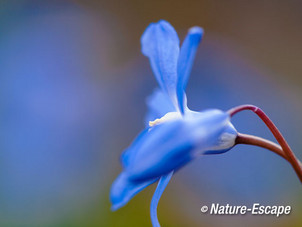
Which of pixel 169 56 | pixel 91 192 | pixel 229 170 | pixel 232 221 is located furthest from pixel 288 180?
pixel 169 56

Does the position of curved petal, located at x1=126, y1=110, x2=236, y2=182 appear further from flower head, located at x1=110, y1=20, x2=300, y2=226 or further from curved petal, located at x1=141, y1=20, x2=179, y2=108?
curved petal, located at x1=141, y1=20, x2=179, y2=108

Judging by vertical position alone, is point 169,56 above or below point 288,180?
above

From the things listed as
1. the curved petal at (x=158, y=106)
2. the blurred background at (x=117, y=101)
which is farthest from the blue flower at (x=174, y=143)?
the blurred background at (x=117, y=101)

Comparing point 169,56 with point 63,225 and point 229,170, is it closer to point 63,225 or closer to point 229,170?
point 63,225

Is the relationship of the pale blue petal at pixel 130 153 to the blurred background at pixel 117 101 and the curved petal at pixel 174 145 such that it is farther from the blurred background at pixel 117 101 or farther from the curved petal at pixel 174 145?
the blurred background at pixel 117 101

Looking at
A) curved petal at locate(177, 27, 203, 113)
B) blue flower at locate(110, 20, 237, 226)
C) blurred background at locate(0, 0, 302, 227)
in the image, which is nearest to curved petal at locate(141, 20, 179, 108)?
blue flower at locate(110, 20, 237, 226)

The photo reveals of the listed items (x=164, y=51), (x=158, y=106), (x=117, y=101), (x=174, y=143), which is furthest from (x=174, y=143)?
(x=117, y=101)
